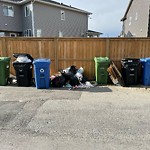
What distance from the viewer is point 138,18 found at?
27344 millimetres

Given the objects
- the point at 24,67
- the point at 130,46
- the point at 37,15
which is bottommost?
the point at 24,67

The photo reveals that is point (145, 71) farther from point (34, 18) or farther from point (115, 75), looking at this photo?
point (34, 18)

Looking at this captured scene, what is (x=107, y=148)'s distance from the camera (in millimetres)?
3432

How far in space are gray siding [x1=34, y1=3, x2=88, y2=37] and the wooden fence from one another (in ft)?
49.8

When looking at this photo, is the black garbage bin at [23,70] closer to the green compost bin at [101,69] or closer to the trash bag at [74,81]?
the trash bag at [74,81]

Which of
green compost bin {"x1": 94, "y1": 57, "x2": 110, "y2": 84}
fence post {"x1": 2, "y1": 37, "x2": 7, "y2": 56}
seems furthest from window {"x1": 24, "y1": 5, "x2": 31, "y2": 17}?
green compost bin {"x1": 94, "y1": 57, "x2": 110, "y2": 84}

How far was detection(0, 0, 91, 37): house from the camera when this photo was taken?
76.6 feet

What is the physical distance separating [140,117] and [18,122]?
301 centimetres

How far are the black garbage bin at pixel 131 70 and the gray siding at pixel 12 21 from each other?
1906cm

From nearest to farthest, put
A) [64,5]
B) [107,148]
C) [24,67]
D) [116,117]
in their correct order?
[107,148] < [116,117] < [24,67] < [64,5]

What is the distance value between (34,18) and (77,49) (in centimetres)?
1602

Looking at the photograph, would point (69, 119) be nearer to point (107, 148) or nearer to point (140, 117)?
point (107, 148)

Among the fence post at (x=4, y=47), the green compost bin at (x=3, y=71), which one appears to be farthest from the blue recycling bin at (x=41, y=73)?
the fence post at (x=4, y=47)

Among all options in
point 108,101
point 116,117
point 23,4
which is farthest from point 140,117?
point 23,4
